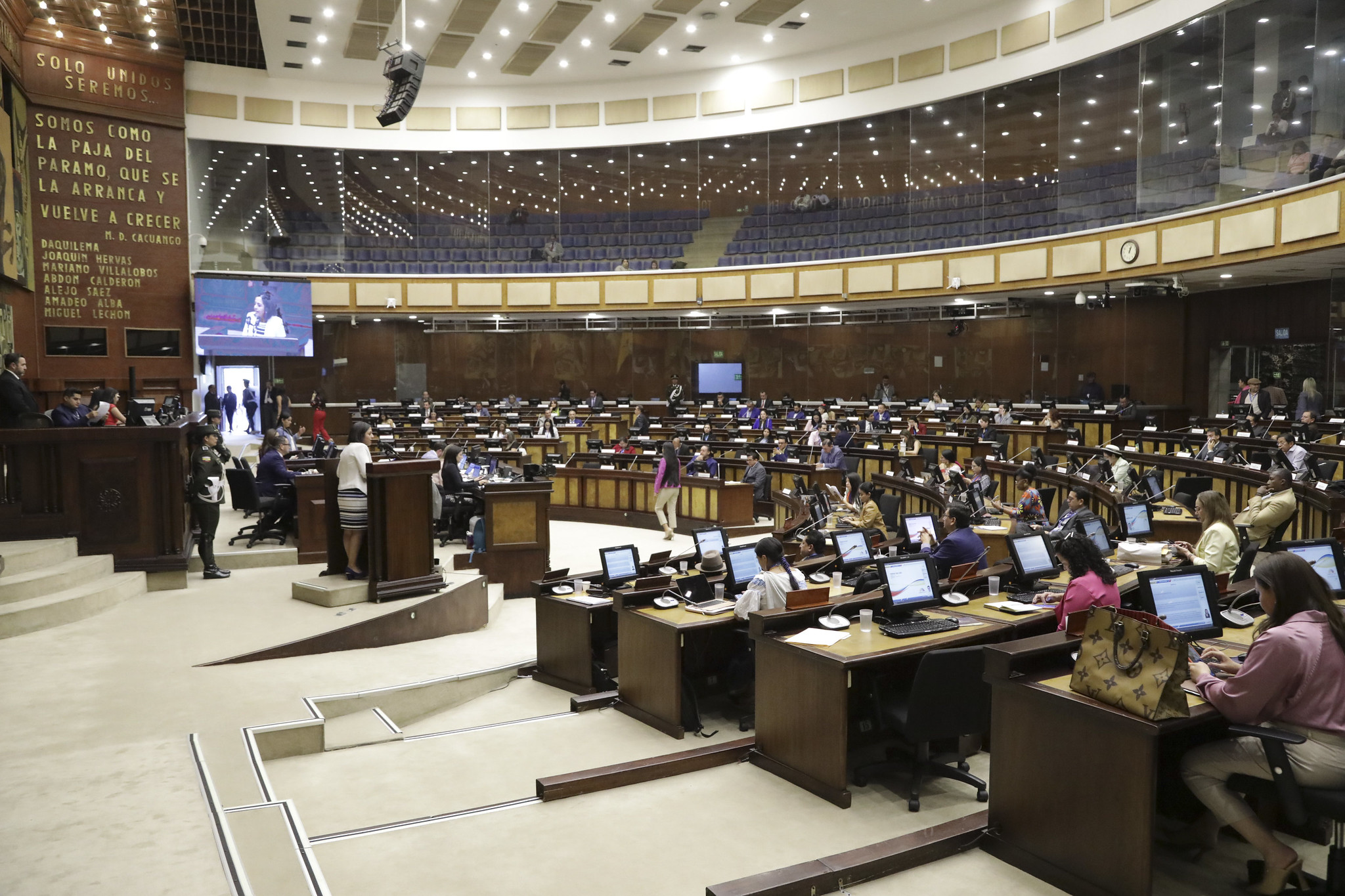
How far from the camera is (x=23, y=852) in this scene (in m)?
3.34

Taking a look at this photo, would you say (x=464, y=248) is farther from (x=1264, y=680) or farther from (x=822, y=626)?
(x=1264, y=680)

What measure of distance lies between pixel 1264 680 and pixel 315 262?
22.0m

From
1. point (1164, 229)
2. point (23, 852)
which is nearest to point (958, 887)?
point (23, 852)

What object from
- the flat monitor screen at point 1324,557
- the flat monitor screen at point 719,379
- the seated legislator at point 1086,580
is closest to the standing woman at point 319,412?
the flat monitor screen at point 719,379

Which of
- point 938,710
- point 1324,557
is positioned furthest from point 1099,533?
point 938,710

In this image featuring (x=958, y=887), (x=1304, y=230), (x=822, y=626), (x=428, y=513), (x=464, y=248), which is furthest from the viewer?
(x=464, y=248)

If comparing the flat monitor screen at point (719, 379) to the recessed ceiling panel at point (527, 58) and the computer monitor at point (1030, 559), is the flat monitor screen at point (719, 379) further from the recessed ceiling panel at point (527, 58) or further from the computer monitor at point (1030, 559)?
the computer monitor at point (1030, 559)

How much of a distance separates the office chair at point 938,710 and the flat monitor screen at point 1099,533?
2.80 m

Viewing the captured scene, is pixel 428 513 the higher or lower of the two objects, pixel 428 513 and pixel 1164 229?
the lower

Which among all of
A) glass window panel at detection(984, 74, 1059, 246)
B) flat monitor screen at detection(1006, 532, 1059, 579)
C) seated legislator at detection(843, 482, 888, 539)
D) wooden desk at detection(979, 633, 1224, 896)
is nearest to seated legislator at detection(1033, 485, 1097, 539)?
flat monitor screen at detection(1006, 532, 1059, 579)

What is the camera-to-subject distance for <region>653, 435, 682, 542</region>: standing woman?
12477mm

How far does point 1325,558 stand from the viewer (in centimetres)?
513

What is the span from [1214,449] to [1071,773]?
9.87 m

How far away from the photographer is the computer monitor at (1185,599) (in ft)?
14.4
